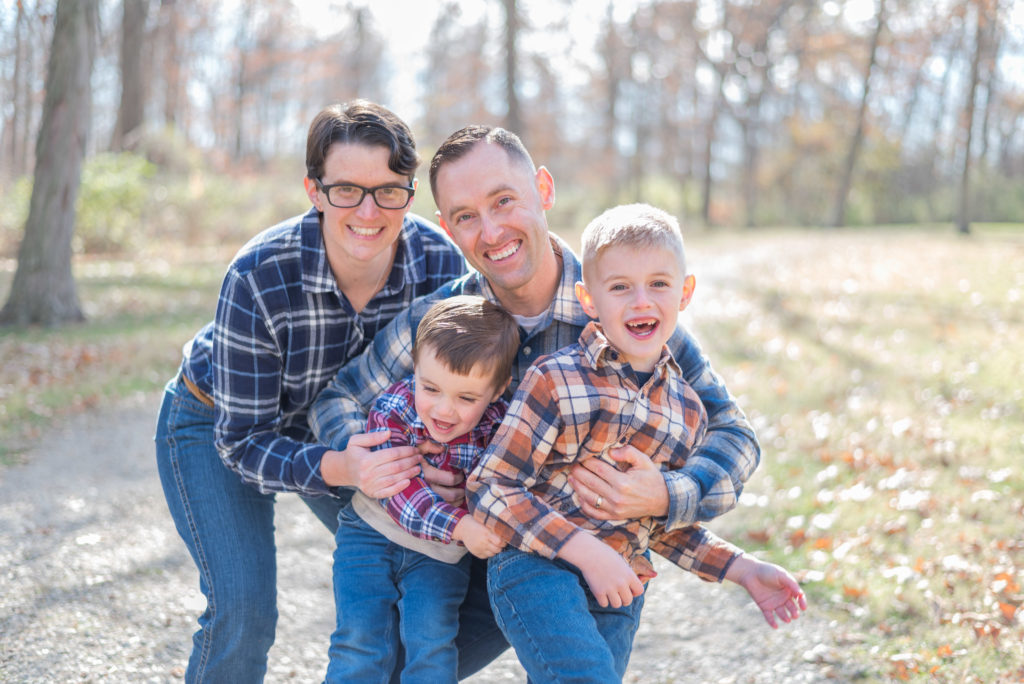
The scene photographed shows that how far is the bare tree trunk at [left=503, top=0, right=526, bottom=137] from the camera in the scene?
2052cm

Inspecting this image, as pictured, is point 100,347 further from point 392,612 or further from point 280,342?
point 392,612

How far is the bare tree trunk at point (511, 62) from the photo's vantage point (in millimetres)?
20516

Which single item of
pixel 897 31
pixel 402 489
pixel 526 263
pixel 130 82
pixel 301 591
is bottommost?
pixel 301 591

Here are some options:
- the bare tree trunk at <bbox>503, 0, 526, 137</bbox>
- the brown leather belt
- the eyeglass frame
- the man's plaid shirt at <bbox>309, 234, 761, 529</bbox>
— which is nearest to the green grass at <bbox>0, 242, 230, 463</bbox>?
the brown leather belt

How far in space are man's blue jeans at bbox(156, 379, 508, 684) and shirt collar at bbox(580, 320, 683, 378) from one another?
2.70 feet

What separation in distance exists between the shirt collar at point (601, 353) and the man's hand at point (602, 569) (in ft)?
1.59

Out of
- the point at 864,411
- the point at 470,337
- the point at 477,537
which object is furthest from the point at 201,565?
the point at 864,411

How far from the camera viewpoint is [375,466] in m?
2.48

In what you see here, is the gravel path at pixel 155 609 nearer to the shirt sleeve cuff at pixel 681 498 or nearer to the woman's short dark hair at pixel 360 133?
the shirt sleeve cuff at pixel 681 498

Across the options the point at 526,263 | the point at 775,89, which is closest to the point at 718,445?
the point at 526,263

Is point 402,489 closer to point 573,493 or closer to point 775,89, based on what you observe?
point 573,493

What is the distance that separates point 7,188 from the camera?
17703 millimetres

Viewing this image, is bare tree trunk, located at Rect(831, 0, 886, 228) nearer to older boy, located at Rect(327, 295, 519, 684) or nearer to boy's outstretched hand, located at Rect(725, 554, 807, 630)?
boy's outstretched hand, located at Rect(725, 554, 807, 630)

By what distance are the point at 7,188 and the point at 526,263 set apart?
18.6 meters
